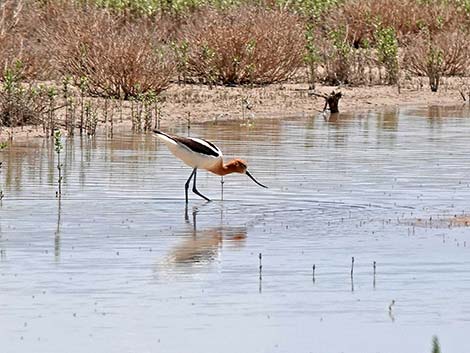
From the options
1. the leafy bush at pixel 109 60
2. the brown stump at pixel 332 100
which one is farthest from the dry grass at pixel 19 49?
the brown stump at pixel 332 100

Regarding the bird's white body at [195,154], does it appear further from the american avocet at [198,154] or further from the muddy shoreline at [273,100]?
the muddy shoreline at [273,100]

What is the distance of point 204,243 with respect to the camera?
10703 mm

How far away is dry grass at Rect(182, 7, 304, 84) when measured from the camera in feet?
74.6

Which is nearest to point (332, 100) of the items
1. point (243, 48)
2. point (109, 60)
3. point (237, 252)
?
point (243, 48)

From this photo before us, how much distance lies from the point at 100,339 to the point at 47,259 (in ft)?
7.19

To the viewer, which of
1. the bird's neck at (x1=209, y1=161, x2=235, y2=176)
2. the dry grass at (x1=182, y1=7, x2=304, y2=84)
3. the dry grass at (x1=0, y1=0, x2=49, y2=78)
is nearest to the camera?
the bird's neck at (x1=209, y1=161, x2=235, y2=176)

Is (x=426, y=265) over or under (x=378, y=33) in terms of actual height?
under

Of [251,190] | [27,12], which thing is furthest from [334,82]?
[251,190]

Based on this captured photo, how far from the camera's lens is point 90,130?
17.8 meters

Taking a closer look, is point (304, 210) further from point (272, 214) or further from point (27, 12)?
point (27, 12)

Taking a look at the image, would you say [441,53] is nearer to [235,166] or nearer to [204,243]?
[235,166]

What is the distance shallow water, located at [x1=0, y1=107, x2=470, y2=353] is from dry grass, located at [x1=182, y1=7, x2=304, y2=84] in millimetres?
5981

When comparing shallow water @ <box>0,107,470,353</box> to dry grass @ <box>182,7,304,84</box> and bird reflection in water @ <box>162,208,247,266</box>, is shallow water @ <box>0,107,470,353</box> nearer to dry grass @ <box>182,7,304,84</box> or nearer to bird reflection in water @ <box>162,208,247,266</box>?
bird reflection in water @ <box>162,208,247,266</box>

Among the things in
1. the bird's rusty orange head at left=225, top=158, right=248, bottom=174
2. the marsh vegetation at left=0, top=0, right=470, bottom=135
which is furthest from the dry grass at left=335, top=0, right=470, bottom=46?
the bird's rusty orange head at left=225, top=158, right=248, bottom=174
